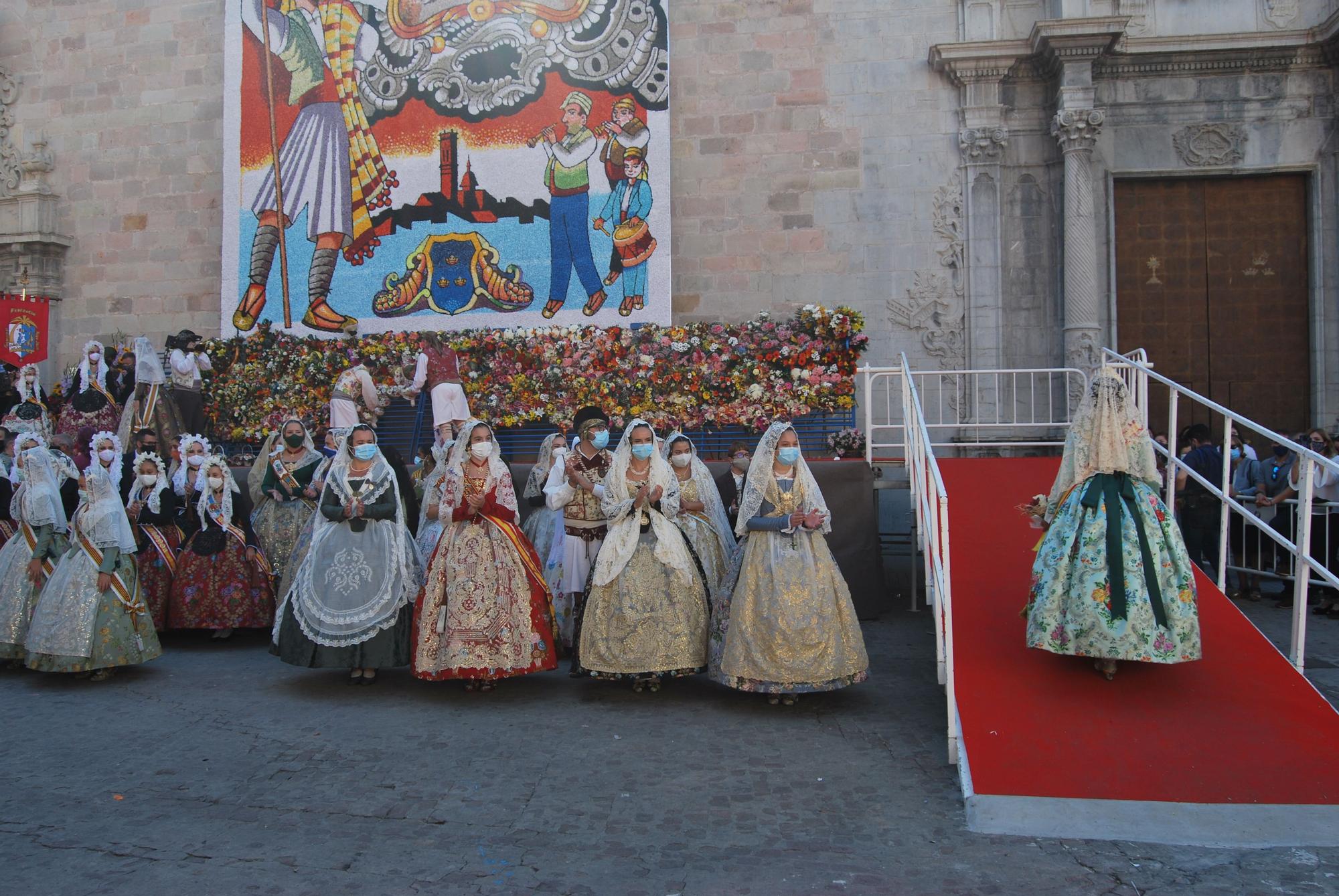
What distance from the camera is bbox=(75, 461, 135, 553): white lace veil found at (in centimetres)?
721

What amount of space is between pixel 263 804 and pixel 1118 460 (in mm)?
4640

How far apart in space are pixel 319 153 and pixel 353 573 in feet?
27.1

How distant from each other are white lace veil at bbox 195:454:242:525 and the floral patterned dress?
21.0 feet

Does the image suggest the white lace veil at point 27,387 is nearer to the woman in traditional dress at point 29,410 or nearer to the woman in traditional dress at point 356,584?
the woman in traditional dress at point 29,410

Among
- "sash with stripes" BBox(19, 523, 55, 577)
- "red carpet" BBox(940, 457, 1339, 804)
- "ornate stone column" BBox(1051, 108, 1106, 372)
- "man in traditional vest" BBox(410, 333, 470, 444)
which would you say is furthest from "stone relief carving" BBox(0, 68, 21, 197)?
"red carpet" BBox(940, 457, 1339, 804)

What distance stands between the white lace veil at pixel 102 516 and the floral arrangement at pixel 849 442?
6105 mm

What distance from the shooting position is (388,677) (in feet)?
23.6

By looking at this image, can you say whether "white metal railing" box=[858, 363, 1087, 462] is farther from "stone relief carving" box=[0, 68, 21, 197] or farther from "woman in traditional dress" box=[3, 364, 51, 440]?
"stone relief carving" box=[0, 68, 21, 197]

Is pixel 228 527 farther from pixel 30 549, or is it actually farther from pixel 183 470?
pixel 30 549

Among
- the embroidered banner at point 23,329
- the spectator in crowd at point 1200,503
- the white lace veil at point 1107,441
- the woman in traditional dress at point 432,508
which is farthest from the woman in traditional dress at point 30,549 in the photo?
the spectator in crowd at point 1200,503

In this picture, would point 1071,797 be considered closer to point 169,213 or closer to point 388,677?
point 388,677

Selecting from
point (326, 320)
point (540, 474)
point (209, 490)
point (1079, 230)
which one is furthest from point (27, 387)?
point (1079, 230)

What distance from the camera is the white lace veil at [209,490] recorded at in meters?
8.63

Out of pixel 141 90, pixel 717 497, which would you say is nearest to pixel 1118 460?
pixel 717 497
